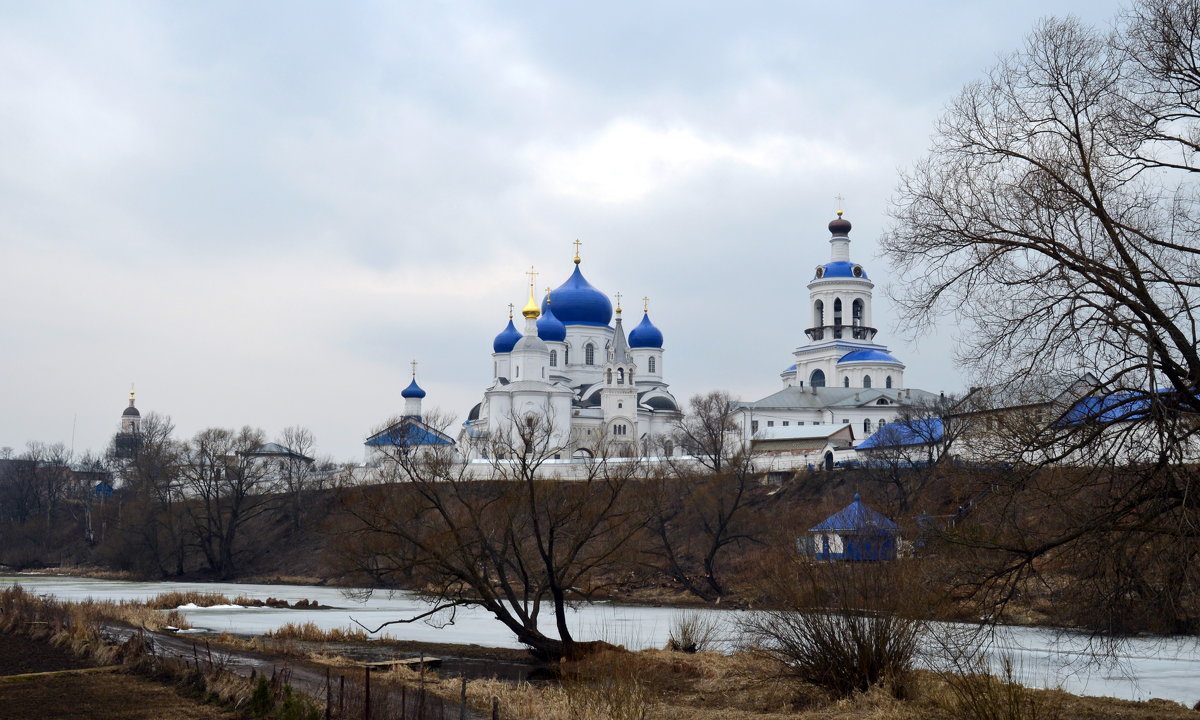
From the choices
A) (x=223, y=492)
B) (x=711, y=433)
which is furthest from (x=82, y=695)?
(x=223, y=492)

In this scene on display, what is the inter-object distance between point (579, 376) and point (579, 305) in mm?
4855

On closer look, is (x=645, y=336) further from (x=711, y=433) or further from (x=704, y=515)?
(x=704, y=515)

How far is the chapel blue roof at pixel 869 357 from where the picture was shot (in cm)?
7500

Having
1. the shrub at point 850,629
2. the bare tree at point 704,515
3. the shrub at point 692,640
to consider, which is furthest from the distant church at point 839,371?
the shrub at point 850,629

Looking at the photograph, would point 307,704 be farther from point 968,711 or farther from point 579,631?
point 579,631

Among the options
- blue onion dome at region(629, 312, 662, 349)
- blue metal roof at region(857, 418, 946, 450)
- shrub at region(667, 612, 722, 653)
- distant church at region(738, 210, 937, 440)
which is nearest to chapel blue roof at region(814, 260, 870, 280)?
distant church at region(738, 210, 937, 440)

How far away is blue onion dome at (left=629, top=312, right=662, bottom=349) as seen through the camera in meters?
79.6

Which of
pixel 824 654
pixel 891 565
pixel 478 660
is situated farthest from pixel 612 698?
pixel 478 660

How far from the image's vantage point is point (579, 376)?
76938 millimetres

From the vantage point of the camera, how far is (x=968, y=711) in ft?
36.4

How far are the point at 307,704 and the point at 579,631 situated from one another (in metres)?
14.2

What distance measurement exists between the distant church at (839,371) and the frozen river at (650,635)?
34.0 meters

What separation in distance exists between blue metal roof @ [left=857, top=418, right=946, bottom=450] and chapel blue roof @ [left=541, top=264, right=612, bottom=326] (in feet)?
86.1

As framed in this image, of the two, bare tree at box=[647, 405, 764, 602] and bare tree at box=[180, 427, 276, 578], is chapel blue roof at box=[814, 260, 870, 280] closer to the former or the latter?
bare tree at box=[647, 405, 764, 602]
